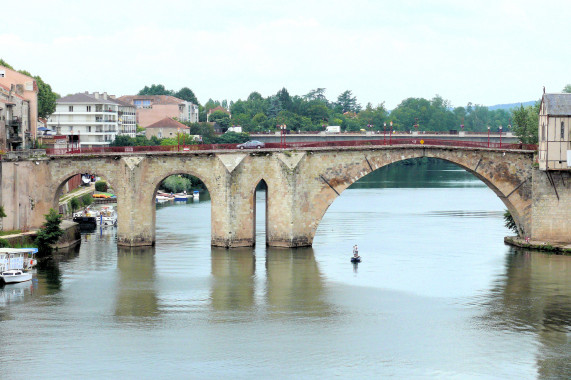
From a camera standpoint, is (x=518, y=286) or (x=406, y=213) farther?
(x=406, y=213)

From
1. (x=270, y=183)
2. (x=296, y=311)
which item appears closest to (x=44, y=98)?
(x=270, y=183)

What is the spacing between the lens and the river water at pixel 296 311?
1993 inches

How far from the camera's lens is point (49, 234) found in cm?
8144

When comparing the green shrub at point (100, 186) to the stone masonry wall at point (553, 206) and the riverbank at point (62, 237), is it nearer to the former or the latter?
the riverbank at point (62, 237)

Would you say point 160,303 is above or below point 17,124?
below

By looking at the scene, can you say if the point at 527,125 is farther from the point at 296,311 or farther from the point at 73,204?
the point at 296,311

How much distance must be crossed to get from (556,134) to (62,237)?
144 feet

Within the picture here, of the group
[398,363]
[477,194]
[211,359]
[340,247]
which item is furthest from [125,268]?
[477,194]

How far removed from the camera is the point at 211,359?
168 ft

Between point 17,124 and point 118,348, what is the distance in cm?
4853

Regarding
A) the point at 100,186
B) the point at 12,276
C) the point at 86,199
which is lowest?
the point at 12,276

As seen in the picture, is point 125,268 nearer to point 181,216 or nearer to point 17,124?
point 17,124

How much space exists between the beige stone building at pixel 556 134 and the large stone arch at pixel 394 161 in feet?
10.3

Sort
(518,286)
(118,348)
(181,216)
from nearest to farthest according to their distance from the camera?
(118,348) → (518,286) → (181,216)
